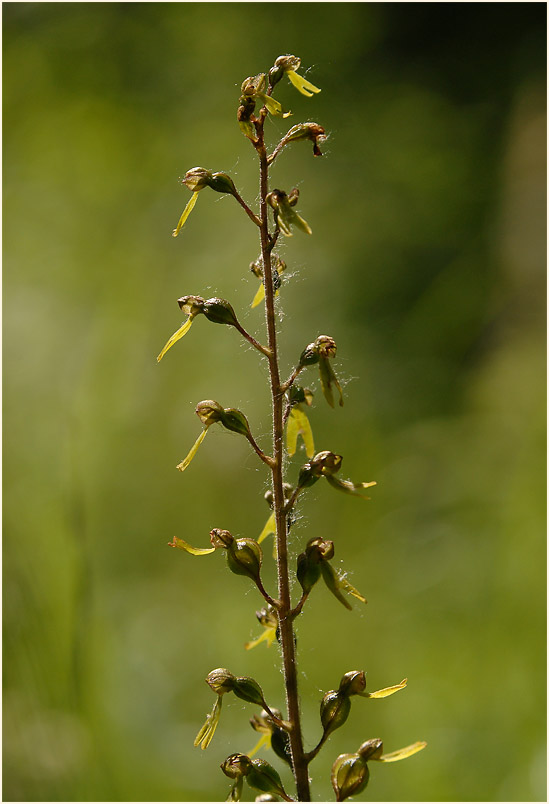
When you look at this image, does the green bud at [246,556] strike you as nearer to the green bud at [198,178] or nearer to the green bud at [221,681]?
the green bud at [221,681]

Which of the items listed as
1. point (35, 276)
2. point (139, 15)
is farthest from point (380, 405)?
point (139, 15)

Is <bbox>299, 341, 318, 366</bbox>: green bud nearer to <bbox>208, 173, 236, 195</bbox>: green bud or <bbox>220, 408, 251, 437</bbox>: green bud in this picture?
<bbox>220, 408, 251, 437</bbox>: green bud

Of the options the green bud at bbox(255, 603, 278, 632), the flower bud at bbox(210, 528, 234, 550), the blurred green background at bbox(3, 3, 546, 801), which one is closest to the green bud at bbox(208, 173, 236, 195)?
the flower bud at bbox(210, 528, 234, 550)

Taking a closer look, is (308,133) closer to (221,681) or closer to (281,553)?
(281,553)

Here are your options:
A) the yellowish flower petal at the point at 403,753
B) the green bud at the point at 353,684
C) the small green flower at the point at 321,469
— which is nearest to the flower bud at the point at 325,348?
the small green flower at the point at 321,469

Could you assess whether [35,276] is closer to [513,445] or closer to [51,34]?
[51,34]

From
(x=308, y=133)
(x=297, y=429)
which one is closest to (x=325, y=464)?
(x=297, y=429)
